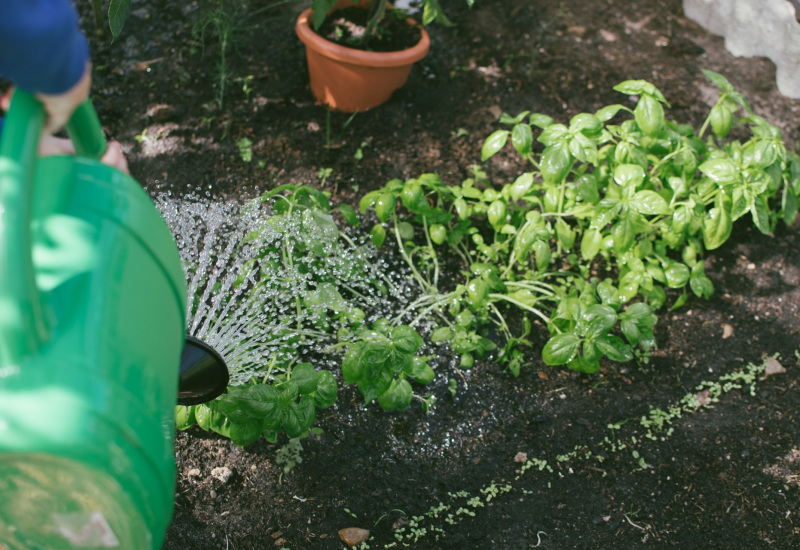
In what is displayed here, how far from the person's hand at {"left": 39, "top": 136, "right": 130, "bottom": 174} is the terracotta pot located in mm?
1560

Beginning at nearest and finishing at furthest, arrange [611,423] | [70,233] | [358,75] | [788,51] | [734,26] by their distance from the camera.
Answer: [70,233], [611,423], [358,75], [788,51], [734,26]

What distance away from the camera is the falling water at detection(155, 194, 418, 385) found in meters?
1.61

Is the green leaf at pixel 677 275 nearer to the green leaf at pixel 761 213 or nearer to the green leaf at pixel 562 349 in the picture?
the green leaf at pixel 761 213

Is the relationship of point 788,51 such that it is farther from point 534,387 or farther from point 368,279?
point 368,279

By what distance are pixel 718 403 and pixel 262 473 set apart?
1.27 m

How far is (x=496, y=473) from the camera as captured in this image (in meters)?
1.63

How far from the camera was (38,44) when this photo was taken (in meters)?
0.61

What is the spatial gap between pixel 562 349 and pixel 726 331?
75 centimetres

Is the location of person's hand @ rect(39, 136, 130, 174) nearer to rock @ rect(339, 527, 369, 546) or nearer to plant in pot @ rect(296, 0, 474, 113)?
rock @ rect(339, 527, 369, 546)

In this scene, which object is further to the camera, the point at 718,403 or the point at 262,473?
the point at 718,403

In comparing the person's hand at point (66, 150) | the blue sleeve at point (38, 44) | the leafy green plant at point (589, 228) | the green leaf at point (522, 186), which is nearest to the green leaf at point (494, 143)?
the leafy green plant at point (589, 228)

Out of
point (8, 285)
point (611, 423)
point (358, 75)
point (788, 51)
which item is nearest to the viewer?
point (8, 285)

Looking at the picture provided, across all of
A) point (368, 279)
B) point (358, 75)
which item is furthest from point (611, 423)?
point (358, 75)

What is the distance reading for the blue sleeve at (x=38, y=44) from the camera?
601 millimetres
